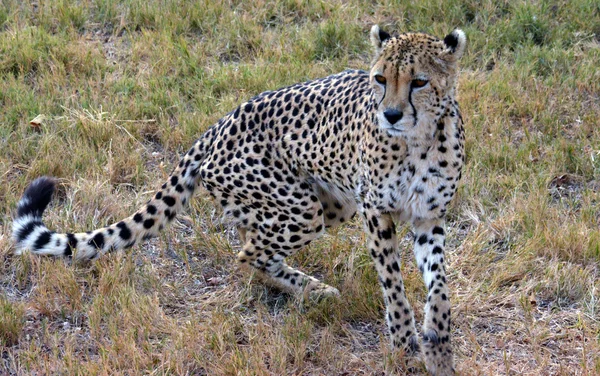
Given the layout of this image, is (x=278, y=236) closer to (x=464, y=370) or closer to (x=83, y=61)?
(x=464, y=370)

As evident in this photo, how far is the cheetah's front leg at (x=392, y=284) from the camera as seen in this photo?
3855mm

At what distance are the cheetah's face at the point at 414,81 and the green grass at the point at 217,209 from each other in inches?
38.3

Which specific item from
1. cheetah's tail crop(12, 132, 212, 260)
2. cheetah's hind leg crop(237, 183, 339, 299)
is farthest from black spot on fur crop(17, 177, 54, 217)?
cheetah's hind leg crop(237, 183, 339, 299)

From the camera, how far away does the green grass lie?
3943 mm

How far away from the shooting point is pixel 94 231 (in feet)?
14.1

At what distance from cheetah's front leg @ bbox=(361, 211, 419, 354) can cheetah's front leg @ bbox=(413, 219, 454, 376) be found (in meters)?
0.09

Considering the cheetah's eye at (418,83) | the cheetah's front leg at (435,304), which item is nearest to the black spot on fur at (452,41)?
the cheetah's eye at (418,83)

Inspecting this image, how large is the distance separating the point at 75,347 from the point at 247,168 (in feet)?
3.47

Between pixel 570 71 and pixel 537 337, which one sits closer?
pixel 537 337

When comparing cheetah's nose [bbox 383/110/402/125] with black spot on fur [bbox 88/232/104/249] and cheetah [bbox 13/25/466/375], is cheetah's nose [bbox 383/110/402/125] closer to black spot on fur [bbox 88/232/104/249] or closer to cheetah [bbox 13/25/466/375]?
cheetah [bbox 13/25/466/375]

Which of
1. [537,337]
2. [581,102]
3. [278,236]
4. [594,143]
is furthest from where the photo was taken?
[581,102]

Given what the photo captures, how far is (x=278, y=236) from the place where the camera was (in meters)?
4.26

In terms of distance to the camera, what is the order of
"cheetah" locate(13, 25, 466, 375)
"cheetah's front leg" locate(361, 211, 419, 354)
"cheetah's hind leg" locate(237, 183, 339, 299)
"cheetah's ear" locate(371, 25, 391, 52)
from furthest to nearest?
"cheetah's hind leg" locate(237, 183, 339, 299) → "cheetah's front leg" locate(361, 211, 419, 354) → "cheetah's ear" locate(371, 25, 391, 52) → "cheetah" locate(13, 25, 466, 375)

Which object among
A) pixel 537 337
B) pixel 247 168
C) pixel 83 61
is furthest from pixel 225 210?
pixel 83 61
